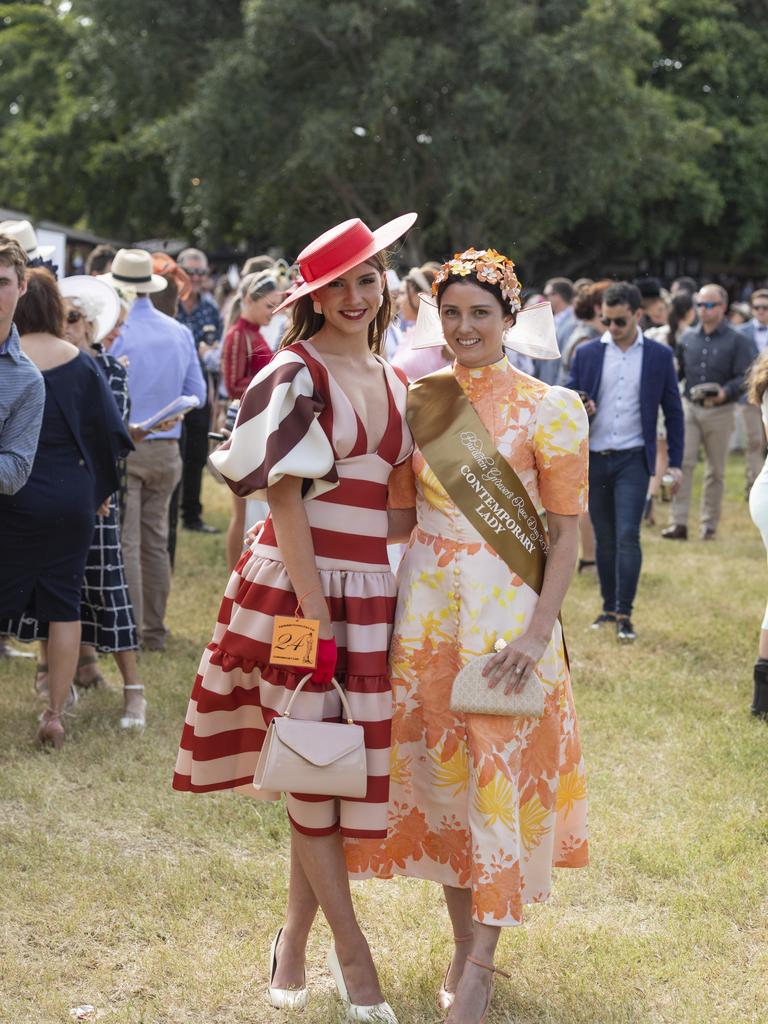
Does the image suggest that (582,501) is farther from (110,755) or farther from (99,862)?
(110,755)

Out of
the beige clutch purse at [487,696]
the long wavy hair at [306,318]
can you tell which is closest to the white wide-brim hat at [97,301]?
the long wavy hair at [306,318]

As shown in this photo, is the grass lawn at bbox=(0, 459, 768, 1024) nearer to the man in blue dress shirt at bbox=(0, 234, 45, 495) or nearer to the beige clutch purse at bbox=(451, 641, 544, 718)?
the beige clutch purse at bbox=(451, 641, 544, 718)

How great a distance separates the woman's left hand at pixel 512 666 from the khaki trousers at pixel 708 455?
8.32 metres

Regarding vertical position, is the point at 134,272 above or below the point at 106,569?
above

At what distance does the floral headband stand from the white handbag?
1.12m

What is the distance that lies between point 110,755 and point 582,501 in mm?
2898

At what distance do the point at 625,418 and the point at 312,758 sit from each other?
4911mm

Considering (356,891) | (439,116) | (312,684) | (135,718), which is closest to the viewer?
(312,684)

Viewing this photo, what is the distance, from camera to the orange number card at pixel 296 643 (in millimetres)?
3088

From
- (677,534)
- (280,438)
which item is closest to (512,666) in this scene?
(280,438)

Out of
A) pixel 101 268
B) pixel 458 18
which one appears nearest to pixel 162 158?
pixel 458 18

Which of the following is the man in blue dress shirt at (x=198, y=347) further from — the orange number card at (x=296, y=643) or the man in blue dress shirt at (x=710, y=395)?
the orange number card at (x=296, y=643)

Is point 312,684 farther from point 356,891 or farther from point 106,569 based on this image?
point 106,569

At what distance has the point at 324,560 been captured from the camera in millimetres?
3240
